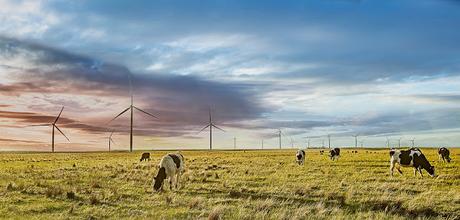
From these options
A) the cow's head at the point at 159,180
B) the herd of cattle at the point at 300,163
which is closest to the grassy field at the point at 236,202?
the cow's head at the point at 159,180

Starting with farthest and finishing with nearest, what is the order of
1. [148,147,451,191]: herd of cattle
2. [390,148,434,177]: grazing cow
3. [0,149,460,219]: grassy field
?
[390,148,434,177]: grazing cow
[148,147,451,191]: herd of cattle
[0,149,460,219]: grassy field

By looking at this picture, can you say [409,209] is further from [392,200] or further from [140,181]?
[140,181]

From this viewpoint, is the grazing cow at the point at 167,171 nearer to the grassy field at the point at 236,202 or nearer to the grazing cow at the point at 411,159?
the grassy field at the point at 236,202

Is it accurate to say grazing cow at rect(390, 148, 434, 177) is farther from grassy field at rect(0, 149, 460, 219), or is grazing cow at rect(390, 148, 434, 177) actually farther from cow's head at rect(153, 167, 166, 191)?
cow's head at rect(153, 167, 166, 191)

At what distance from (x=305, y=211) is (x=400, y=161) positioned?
2105 centimetres

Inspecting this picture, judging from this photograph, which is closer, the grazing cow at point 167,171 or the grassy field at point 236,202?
the grassy field at point 236,202

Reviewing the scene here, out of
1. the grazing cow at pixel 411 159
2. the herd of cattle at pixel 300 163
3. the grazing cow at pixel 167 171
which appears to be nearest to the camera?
the grazing cow at pixel 167 171

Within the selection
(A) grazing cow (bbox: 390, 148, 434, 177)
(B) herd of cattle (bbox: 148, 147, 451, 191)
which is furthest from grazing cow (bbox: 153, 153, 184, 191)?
(A) grazing cow (bbox: 390, 148, 434, 177)

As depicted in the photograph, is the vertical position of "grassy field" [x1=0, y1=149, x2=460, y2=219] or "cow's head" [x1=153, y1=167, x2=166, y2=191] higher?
"cow's head" [x1=153, y1=167, x2=166, y2=191]

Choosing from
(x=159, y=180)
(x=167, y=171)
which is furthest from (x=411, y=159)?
(x=159, y=180)

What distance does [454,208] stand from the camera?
58.0ft

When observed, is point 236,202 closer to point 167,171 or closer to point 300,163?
point 167,171

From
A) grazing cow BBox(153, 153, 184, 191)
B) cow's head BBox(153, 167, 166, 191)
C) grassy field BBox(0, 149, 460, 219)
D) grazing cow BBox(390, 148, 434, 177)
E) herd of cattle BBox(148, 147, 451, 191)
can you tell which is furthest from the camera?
grazing cow BBox(390, 148, 434, 177)

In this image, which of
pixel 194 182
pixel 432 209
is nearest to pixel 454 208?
pixel 432 209
